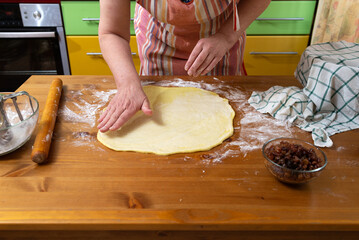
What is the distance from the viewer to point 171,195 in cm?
68

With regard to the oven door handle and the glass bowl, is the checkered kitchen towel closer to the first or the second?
the glass bowl

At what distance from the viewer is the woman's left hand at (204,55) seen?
40.9 inches

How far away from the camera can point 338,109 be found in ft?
3.32

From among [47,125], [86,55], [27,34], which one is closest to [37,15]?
[27,34]

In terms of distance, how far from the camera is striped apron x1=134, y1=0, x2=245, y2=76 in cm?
109

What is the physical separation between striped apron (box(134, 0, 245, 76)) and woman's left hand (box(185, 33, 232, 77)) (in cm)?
9

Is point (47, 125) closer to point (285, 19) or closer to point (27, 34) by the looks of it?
point (27, 34)

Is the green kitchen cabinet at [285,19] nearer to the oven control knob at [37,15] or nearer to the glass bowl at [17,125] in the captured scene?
the oven control knob at [37,15]

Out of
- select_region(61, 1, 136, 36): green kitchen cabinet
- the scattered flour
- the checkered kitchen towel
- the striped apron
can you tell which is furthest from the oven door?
the checkered kitchen towel

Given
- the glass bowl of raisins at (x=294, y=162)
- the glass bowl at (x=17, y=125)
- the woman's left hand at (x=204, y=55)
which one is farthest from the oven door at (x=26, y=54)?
the glass bowl of raisins at (x=294, y=162)

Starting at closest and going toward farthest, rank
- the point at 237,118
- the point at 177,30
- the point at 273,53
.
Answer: the point at 237,118
the point at 177,30
the point at 273,53

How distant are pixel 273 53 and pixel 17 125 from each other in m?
1.92

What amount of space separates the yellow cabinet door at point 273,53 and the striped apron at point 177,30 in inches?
35.2

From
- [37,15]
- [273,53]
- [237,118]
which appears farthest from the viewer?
[273,53]
